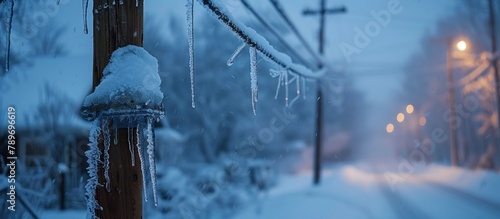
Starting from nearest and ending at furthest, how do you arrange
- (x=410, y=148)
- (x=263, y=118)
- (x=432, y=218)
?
(x=432, y=218)
(x=263, y=118)
(x=410, y=148)

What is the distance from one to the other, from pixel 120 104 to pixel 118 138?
0.27 metres

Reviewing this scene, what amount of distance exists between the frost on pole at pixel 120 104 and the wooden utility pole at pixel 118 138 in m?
0.04

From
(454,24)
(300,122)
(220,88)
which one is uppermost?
(454,24)

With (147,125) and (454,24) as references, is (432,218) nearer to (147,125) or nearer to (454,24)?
(147,125)

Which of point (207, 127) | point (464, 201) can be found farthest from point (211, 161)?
point (464, 201)

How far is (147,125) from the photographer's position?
2795 millimetres

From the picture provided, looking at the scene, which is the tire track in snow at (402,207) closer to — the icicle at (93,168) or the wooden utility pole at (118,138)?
the wooden utility pole at (118,138)

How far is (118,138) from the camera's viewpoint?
276cm

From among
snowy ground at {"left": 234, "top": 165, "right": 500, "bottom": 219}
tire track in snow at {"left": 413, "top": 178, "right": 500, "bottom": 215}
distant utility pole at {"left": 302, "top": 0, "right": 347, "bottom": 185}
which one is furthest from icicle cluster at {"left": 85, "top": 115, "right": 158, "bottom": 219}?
distant utility pole at {"left": 302, "top": 0, "right": 347, "bottom": 185}

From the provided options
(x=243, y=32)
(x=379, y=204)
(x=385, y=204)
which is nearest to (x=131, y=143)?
(x=243, y=32)

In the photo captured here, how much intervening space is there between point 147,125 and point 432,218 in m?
10.3

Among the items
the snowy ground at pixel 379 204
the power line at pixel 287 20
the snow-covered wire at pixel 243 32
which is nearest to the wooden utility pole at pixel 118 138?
the snow-covered wire at pixel 243 32

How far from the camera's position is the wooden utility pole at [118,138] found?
8.84 ft

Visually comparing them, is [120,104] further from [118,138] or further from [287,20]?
[287,20]
